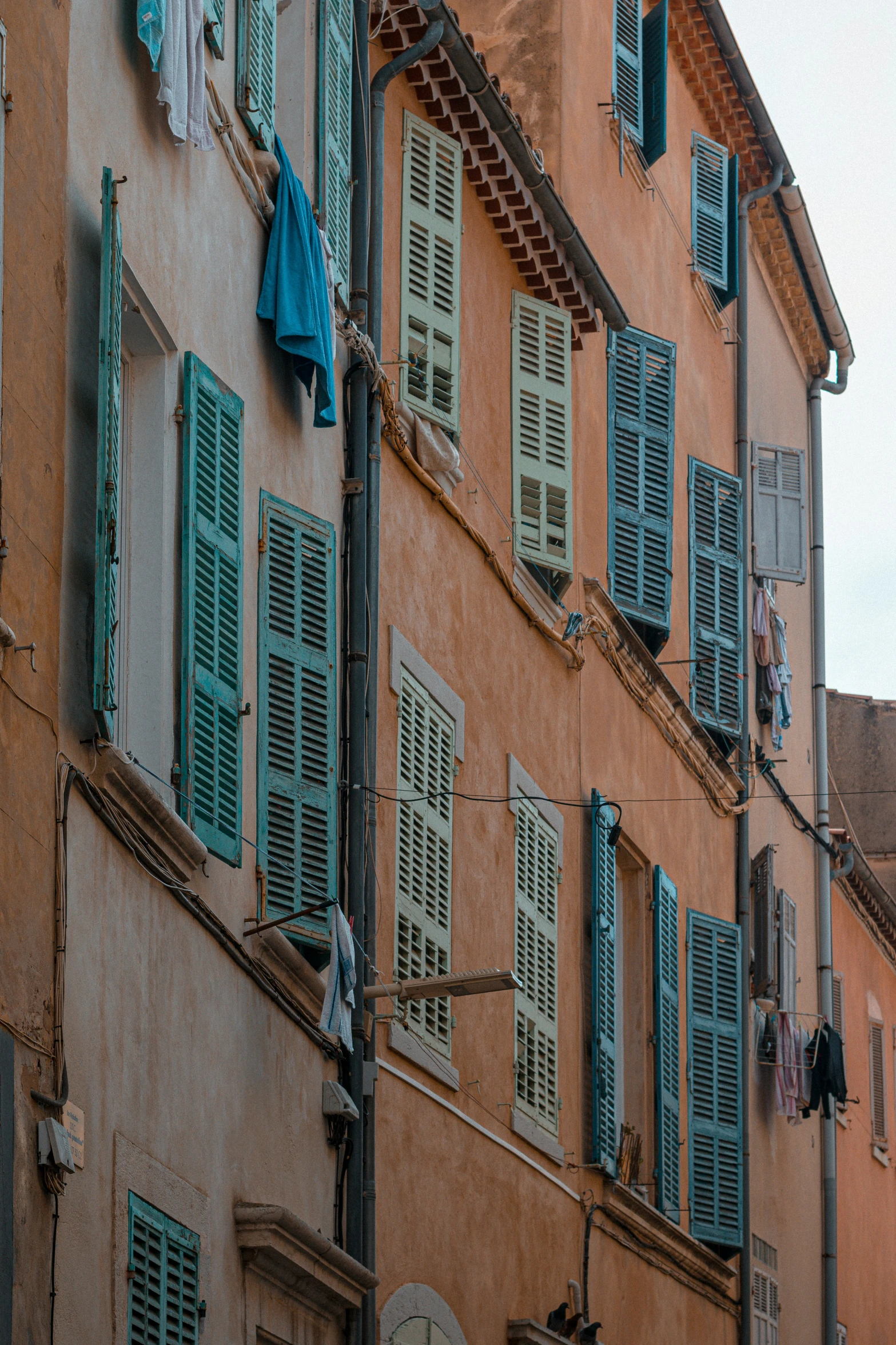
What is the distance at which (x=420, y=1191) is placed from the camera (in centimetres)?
1178

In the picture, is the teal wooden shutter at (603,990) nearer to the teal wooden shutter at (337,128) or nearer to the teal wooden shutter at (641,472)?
the teal wooden shutter at (641,472)

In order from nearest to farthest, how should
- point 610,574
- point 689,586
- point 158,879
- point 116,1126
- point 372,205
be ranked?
point 116,1126, point 158,879, point 372,205, point 610,574, point 689,586

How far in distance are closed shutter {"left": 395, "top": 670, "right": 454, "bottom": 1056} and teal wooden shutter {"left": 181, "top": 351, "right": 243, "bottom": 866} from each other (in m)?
2.61

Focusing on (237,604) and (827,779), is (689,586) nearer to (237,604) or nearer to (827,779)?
(827,779)

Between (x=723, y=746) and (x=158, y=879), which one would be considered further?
(x=723, y=746)

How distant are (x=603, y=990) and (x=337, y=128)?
621 cm

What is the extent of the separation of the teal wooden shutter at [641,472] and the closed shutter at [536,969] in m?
3.31

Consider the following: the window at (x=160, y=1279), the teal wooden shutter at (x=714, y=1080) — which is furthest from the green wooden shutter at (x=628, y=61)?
the window at (x=160, y=1279)

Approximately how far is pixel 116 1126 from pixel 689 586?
1218 cm

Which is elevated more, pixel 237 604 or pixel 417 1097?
pixel 237 604

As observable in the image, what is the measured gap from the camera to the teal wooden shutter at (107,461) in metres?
7.76

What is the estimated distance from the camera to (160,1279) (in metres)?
8.16

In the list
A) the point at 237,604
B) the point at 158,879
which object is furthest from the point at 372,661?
the point at 158,879

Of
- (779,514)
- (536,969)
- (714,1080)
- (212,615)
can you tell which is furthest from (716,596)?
(212,615)
